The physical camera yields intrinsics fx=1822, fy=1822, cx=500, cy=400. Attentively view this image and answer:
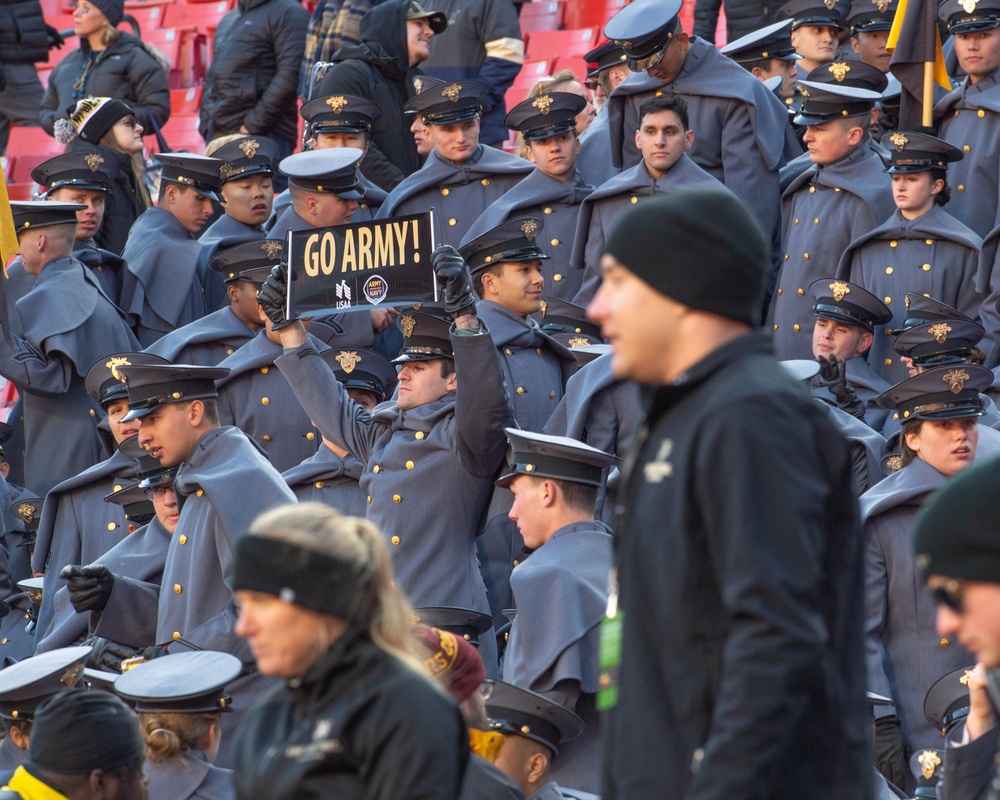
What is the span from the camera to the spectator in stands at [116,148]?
1031 cm

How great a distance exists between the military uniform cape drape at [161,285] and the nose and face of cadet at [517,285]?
2.69 m

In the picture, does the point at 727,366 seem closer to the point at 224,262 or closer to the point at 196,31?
the point at 224,262

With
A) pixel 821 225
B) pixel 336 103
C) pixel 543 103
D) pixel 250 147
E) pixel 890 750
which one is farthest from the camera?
pixel 336 103

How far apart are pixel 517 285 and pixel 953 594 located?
4934 millimetres

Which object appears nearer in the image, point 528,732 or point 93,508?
point 528,732

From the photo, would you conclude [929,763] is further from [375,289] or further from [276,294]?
[276,294]

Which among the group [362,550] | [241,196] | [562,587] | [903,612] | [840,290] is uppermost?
[362,550]

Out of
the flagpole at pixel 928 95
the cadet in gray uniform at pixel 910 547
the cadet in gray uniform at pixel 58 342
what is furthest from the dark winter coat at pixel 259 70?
the cadet in gray uniform at pixel 910 547

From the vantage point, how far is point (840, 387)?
7.80 meters

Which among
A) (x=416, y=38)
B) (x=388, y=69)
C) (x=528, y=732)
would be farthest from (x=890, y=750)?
(x=416, y=38)

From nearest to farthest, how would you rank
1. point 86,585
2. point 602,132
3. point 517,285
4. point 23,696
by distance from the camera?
point 23,696
point 86,585
point 517,285
point 602,132

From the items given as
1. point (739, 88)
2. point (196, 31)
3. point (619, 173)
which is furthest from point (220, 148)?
point (196, 31)

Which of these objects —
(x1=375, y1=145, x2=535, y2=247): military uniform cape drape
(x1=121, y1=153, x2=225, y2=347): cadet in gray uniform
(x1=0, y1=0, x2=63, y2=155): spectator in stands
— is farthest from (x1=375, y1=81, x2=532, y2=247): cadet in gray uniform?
(x1=0, y1=0, x2=63, y2=155): spectator in stands

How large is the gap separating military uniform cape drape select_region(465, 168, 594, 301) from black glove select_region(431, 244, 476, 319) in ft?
8.37
